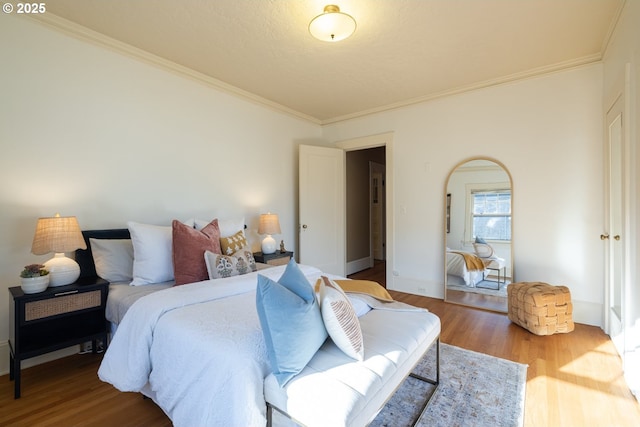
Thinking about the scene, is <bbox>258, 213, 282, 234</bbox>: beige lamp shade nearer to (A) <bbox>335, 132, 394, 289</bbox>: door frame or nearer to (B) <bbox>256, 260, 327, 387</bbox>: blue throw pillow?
(A) <bbox>335, 132, 394, 289</bbox>: door frame

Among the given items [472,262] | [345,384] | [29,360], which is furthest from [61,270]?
[472,262]

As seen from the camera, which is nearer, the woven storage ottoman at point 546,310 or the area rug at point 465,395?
the area rug at point 465,395

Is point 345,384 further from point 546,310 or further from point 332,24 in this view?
point 546,310

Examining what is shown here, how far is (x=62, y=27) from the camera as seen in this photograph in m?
2.32

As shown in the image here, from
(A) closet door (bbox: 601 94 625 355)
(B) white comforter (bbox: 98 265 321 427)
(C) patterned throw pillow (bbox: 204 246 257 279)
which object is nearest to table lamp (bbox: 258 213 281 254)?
(C) patterned throw pillow (bbox: 204 246 257 279)

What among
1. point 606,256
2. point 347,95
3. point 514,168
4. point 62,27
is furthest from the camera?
point 347,95

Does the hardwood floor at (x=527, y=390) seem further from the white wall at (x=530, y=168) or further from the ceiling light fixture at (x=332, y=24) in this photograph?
the ceiling light fixture at (x=332, y=24)

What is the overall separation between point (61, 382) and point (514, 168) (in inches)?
176

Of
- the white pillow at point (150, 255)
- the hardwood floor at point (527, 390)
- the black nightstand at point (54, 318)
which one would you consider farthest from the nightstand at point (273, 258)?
the hardwood floor at point (527, 390)

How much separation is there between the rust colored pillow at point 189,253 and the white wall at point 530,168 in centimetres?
274

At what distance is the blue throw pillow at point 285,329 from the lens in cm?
121

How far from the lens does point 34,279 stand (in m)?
1.90

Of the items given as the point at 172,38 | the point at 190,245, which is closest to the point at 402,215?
the point at 190,245

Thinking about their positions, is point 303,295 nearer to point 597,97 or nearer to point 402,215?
point 402,215
